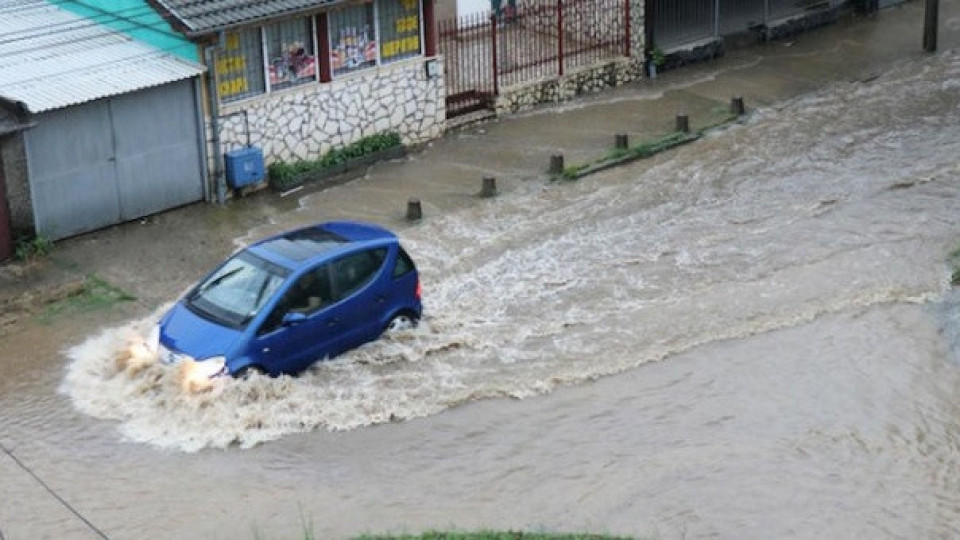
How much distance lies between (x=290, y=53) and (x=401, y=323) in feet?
24.0

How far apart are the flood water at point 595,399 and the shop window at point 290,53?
3.71 m

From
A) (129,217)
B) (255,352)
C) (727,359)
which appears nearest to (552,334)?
(727,359)

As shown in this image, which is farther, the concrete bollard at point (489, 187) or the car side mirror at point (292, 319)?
the concrete bollard at point (489, 187)

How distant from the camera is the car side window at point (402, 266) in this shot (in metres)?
20.8

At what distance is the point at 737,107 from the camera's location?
3048 centimetres

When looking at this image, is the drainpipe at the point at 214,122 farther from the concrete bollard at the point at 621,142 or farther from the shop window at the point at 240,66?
the concrete bollard at the point at 621,142

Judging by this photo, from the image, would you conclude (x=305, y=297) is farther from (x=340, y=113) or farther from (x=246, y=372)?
(x=340, y=113)

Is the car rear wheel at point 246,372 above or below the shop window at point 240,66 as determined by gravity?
below

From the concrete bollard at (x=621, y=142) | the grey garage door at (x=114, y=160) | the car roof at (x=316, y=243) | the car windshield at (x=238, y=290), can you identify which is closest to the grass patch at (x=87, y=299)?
the grey garage door at (x=114, y=160)

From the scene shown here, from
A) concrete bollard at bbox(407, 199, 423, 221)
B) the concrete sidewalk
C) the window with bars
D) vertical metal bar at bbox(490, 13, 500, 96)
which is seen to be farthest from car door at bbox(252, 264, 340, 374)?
vertical metal bar at bbox(490, 13, 500, 96)

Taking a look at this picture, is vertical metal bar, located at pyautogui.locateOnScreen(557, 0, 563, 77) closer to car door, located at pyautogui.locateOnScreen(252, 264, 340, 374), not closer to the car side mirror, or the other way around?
car door, located at pyautogui.locateOnScreen(252, 264, 340, 374)

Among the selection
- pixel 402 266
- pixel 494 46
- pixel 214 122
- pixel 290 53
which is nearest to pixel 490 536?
pixel 402 266

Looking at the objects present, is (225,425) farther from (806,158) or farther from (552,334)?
(806,158)

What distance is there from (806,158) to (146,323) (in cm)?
1266
